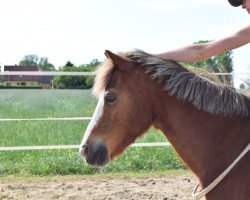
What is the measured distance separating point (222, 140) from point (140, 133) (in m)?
0.49

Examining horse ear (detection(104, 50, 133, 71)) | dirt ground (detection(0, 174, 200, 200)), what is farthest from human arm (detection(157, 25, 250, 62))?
dirt ground (detection(0, 174, 200, 200))

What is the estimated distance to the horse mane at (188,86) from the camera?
118 inches

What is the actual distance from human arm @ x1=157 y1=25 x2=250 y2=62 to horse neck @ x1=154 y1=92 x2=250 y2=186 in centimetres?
27

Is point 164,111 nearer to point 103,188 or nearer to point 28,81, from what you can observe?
point 103,188

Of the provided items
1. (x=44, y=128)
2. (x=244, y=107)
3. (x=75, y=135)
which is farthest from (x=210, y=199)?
(x=44, y=128)

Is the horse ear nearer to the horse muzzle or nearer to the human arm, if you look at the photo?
the human arm

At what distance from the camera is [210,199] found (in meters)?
2.82

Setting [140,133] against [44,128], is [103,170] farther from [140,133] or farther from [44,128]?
[140,133]

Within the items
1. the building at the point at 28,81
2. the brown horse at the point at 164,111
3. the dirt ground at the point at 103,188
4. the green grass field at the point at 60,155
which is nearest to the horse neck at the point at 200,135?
the brown horse at the point at 164,111

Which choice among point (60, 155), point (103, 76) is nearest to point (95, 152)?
point (103, 76)

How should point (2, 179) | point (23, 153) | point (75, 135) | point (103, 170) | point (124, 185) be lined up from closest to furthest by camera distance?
point (124, 185), point (2, 179), point (103, 170), point (23, 153), point (75, 135)

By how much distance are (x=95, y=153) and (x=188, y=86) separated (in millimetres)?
673

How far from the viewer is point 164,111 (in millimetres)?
3070

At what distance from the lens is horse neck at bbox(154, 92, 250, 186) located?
2902 millimetres
